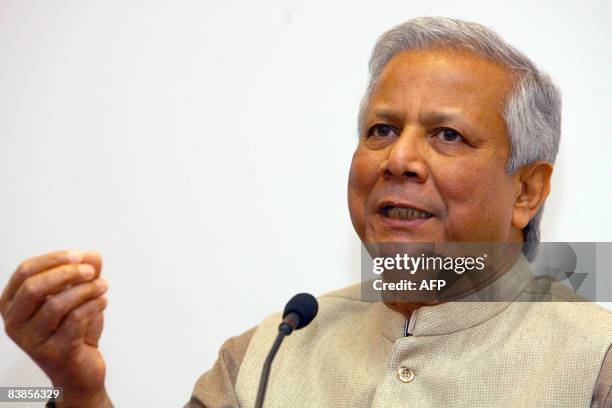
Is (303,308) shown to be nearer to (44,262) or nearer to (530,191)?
(44,262)

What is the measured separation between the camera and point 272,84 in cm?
221

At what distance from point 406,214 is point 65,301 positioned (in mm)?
646

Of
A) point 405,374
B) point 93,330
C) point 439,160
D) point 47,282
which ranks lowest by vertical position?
point 405,374

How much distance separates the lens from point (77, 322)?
1.43 meters

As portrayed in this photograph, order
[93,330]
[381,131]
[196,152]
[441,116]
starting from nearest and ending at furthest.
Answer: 1. [93,330]
2. [441,116]
3. [381,131]
4. [196,152]

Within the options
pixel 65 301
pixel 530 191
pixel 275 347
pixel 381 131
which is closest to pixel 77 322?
pixel 65 301

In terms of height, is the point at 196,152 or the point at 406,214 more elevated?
the point at 196,152

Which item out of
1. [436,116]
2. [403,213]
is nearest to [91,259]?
[403,213]

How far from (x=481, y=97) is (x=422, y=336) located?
18.8 inches

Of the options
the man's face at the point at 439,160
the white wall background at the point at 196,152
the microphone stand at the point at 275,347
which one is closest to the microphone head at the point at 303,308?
the microphone stand at the point at 275,347

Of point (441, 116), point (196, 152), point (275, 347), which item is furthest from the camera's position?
point (196, 152)

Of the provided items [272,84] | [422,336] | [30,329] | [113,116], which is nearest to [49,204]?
[113,116]

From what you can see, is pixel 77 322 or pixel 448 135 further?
pixel 448 135

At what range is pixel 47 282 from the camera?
138cm
